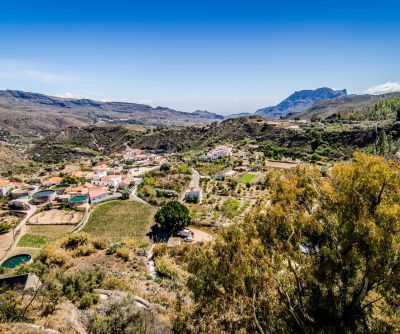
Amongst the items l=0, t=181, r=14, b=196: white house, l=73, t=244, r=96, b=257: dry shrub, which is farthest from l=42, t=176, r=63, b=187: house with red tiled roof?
l=73, t=244, r=96, b=257: dry shrub

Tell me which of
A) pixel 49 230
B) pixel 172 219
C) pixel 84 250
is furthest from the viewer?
pixel 49 230

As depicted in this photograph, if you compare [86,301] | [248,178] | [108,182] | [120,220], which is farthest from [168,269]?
[248,178]

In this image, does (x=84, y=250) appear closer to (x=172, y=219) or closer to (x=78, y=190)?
(x=172, y=219)

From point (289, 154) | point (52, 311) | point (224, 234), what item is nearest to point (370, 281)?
point (224, 234)

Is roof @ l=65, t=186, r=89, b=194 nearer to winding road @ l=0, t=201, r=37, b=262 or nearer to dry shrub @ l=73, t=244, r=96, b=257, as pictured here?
winding road @ l=0, t=201, r=37, b=262

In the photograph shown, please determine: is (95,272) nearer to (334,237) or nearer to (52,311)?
(52,311)

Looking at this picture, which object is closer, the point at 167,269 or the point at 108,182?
the point at 167,269

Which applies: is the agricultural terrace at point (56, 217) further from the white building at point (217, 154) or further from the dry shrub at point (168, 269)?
the white building at point (217, 154)
